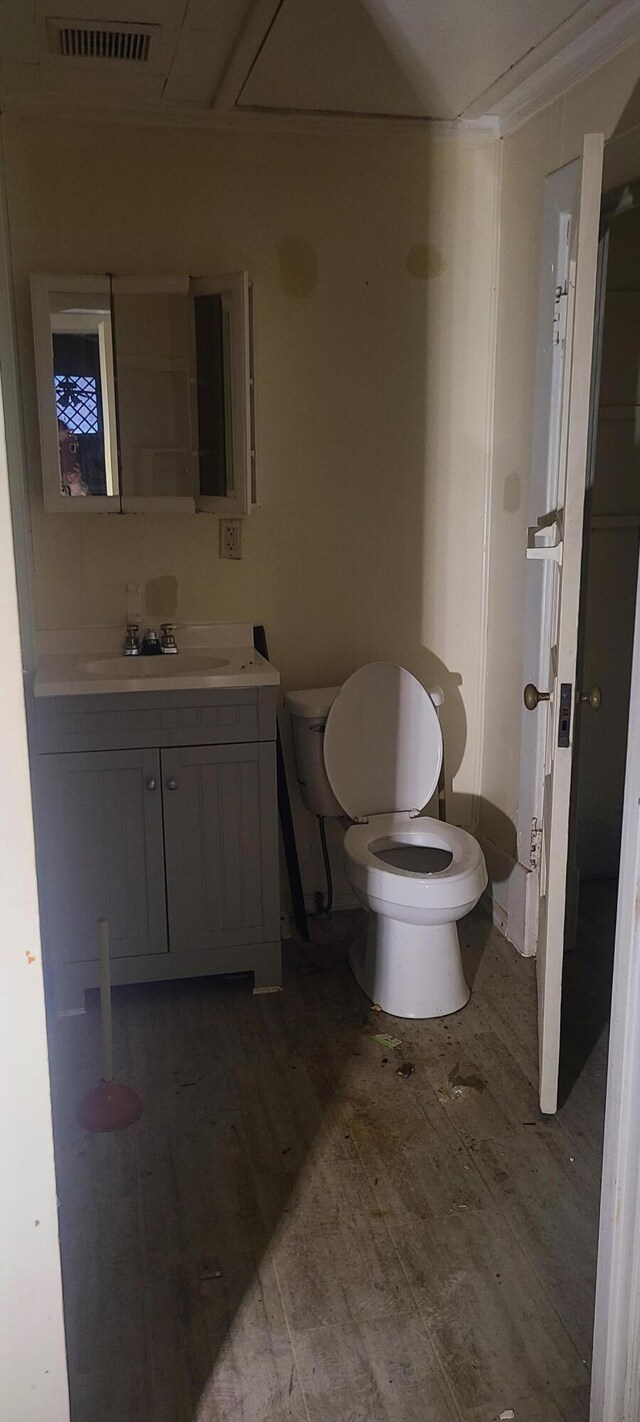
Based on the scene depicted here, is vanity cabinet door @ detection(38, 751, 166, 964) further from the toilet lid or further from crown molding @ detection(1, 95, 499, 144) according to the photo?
crown molding @ detection(1, 95, 499, 144)

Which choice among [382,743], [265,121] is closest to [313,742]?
[382,743]

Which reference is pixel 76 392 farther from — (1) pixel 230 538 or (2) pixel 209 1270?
(2) pixel 209 1270

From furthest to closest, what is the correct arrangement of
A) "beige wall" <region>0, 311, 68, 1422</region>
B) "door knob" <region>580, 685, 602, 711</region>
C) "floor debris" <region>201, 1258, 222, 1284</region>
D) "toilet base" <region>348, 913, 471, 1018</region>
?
"toilet base" <region>348, 913, 471, 1018</region> < "door knob" <region>580, 685, 602, 711</region> < "floor debris" <region>201, 1258, 222, 1284</region> < "beige wall" <region>0, 311, 68, 1422</region>

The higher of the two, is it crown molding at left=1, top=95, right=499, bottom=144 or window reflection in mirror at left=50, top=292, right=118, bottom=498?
crown molding at left=1, top=95, right=499, bottom=144

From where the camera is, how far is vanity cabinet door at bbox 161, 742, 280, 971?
265 cm

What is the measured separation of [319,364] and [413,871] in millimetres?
1415

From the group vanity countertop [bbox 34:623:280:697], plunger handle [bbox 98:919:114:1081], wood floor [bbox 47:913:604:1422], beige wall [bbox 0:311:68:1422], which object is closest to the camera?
beige wall [bbox 0:311:68:1422]

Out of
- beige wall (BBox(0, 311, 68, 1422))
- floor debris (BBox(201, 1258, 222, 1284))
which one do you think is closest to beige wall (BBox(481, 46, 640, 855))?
floor debris (BBox(201, 1258, 222, 1284))

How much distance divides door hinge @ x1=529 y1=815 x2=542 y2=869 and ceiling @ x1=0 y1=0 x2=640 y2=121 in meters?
1.86

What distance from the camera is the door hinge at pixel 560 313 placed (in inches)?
84.0

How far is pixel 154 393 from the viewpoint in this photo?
9.26 ft

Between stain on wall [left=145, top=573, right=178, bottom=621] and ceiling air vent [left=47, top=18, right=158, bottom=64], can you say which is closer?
ceiling air vent [left=47, top=18, right=158, bottom=64]

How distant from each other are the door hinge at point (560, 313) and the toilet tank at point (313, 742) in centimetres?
112

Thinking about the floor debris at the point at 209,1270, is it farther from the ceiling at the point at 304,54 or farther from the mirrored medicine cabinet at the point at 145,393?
the ceiling at the point at 304,54
